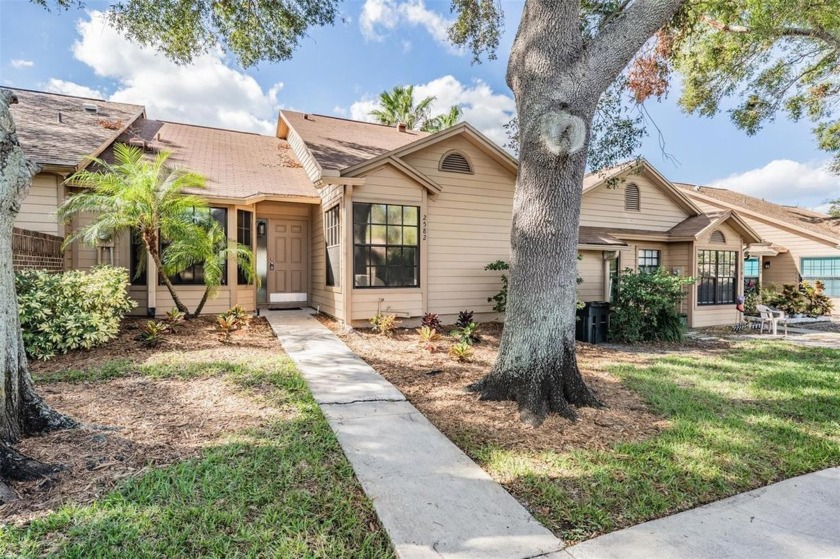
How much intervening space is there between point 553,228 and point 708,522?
288cm

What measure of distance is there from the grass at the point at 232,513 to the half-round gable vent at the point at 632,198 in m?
13.2

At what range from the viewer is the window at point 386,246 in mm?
8883

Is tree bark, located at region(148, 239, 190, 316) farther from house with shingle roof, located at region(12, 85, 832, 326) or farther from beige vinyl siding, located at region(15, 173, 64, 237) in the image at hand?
beige vinyl siding, located at region(15, 173, 64, 237)

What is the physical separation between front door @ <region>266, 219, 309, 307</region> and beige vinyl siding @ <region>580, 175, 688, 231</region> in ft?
27.8

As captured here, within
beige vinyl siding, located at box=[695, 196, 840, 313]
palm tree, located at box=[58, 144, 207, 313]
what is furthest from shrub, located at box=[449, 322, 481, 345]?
beige vinyl siding, located at box=[695, 196, 840, 313]

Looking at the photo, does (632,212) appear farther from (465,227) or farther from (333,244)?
(333,244)

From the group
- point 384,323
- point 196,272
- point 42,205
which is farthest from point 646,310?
point 42,205

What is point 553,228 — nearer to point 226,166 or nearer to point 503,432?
point 503,432

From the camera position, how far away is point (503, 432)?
12.8ft

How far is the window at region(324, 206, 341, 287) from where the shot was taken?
924 cm

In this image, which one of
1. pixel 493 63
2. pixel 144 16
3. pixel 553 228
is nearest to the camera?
pixel 553 228

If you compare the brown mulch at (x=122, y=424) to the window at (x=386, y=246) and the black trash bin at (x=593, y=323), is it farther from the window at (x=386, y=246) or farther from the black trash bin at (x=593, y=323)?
the black trash bin at (x=593, y=323)

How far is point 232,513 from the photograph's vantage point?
2529 millimetres

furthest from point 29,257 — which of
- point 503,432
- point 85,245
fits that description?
point 503,432
